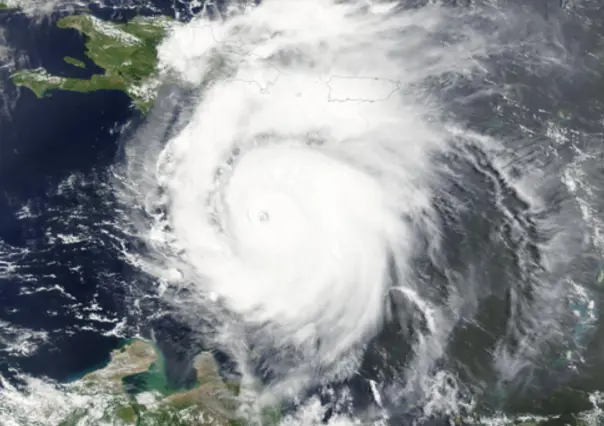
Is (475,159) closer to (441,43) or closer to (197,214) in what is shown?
(441,43)

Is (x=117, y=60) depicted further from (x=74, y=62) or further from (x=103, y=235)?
(x=103, y=235)

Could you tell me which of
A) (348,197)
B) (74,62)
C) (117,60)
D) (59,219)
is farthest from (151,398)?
(74,62)

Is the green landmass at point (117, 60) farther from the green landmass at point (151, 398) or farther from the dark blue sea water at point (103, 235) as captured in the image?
the green landmass at point (151, 398)

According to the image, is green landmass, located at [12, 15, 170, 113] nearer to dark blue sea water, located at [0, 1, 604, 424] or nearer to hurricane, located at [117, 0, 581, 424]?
dark blue sea water, located at [0, 1, 604, 424]

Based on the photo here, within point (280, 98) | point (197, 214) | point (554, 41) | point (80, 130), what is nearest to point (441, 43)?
point (554, 41)

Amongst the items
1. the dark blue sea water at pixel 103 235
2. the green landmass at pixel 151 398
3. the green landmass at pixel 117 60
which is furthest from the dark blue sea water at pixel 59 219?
the green landmass at pixel 151 398
